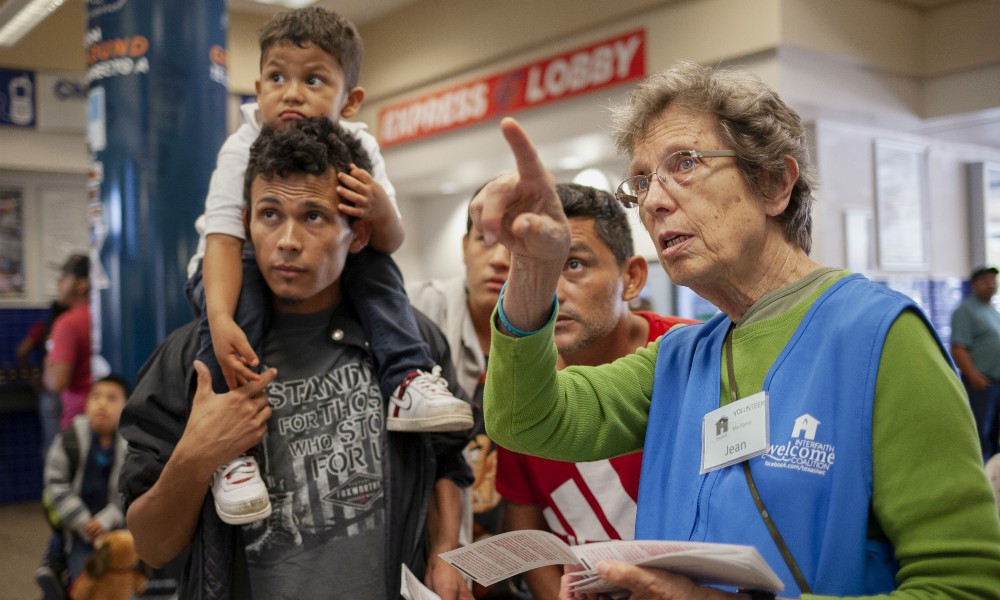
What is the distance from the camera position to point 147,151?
11.0ft

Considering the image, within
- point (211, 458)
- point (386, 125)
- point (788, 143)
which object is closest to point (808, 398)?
point (788, 143)

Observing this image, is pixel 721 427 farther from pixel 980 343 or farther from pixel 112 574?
pixel 980 343

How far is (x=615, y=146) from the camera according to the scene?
66.9 inches

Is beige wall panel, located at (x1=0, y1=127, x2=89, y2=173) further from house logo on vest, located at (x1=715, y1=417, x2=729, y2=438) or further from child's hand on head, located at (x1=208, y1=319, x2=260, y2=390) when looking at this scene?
house logo on vest, located at (x1=715, y1=417, x2=729, y2=438)

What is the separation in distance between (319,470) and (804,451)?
1.11m

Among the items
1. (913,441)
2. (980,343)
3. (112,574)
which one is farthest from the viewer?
(980,343)

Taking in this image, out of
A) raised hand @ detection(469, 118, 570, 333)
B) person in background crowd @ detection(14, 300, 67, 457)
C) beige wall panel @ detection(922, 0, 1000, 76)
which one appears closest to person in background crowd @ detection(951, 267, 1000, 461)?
beige wall panel @ detection(922, 0, 1000, 76)

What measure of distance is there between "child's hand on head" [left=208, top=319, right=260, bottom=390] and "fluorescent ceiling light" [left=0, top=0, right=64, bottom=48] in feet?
17.2

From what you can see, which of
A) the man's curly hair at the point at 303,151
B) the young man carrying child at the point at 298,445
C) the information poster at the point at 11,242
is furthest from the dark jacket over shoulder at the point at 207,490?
the information poster at the point at 11,242

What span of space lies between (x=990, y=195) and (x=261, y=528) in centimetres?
892

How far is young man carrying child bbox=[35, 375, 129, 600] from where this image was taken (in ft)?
12.8

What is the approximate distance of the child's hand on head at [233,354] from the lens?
1.83m

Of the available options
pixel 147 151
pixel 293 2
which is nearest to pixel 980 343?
pixel 293 2

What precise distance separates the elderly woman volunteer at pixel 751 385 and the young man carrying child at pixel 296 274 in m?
0.48
